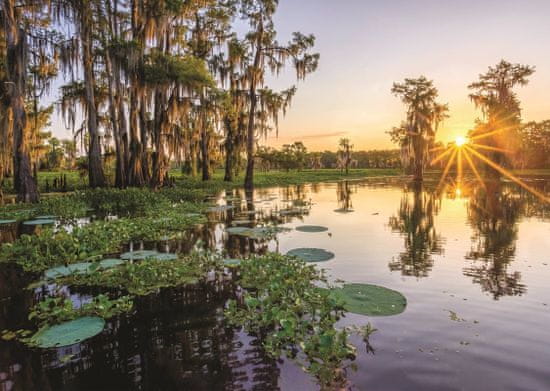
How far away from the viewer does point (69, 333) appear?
4.04 meters

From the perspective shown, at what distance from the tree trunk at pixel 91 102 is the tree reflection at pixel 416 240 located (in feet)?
65.0

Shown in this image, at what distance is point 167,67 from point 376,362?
21.7 m

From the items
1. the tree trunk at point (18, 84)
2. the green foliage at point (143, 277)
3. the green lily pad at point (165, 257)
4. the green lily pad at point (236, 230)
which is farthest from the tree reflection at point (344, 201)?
the tree trunk at point (18, 84)

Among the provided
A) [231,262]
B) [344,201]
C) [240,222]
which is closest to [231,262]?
[231,262]

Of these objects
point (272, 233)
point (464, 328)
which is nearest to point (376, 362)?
→ point (464, 328)

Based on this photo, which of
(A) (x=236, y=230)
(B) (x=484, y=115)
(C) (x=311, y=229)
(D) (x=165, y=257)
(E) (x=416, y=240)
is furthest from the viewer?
(B) (x=484, y=115)

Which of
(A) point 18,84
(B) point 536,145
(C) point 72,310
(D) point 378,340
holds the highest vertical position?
(B) point 536,145

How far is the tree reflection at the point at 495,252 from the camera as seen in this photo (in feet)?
18.7

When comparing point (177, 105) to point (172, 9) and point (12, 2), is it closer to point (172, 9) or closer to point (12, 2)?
point (172, 9)

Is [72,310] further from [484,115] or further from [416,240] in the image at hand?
[484,115]

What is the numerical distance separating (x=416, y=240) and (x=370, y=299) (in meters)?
5.34

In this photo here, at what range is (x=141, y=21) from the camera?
841 inches

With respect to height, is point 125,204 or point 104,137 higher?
point 104,137

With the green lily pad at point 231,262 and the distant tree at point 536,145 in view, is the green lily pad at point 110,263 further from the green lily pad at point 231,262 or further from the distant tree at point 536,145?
the distant tree at point 536,145
